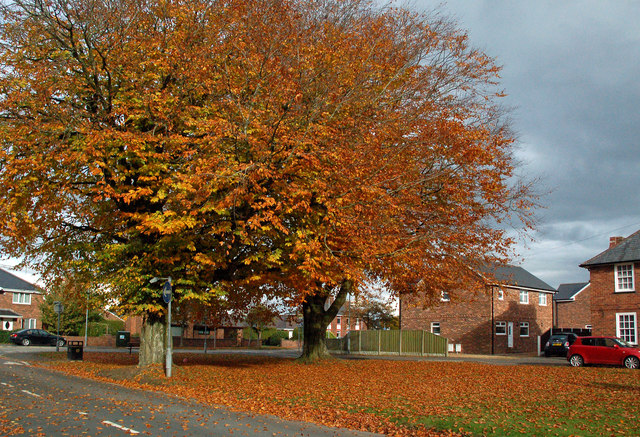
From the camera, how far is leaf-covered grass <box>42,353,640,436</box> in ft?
37.6

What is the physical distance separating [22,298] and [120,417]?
5683cm

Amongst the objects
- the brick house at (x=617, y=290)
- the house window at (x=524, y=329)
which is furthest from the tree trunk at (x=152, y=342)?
the house window at (x=524, y=329)

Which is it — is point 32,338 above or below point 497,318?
below

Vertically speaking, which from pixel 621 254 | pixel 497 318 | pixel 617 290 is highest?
pixel 621 254

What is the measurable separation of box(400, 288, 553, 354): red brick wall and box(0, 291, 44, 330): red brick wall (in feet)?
130

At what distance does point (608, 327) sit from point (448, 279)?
17.3m

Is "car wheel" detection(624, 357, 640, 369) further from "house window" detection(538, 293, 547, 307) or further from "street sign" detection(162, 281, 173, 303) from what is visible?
"house window" detection(538, 293, 547, 307)

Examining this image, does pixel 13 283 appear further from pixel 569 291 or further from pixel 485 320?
pixel 569 291

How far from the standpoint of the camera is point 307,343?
2803cm

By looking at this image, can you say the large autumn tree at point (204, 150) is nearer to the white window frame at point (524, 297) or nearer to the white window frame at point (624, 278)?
the white window frame at point (624, 278)

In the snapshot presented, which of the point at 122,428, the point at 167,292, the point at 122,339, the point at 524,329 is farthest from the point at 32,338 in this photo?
the point at 122,428

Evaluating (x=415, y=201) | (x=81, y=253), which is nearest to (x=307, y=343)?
(x=415, y=201)

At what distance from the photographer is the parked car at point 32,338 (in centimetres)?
4872

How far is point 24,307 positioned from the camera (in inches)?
2414
